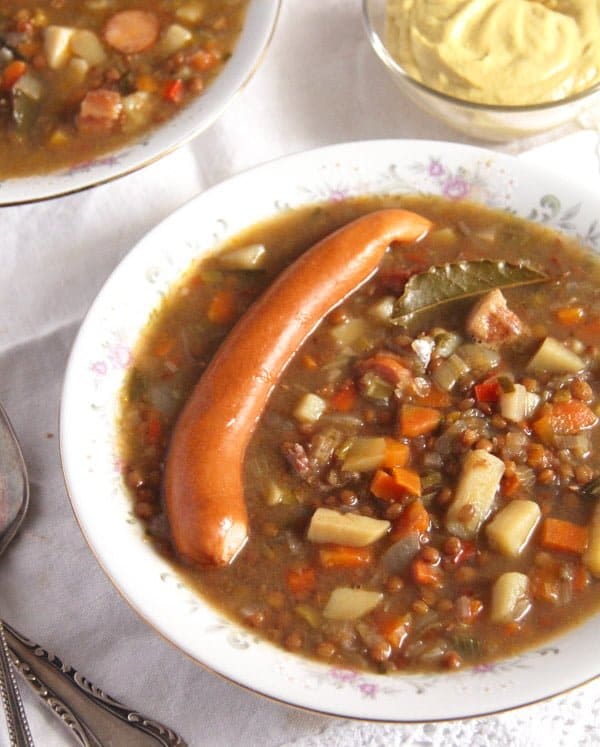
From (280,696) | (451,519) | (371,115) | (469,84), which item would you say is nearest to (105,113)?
(371,115)

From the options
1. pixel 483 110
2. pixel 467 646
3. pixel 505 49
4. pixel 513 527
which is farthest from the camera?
pixel 505 49

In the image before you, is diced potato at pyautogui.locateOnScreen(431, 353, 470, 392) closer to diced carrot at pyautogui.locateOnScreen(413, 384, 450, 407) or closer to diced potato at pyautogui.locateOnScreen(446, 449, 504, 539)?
diced carrot at pyautogui.locateOnScreen(413, 384, 450, 407)

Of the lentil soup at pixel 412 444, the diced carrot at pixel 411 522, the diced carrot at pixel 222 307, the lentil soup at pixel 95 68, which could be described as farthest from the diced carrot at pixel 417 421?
the lentil soup at pixel 95 68

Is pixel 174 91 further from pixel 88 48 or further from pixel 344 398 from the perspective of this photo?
pixel 344 398

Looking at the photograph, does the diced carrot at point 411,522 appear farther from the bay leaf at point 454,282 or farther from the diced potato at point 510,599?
the bay leaf at point 454,282

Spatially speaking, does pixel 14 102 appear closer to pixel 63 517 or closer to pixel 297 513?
pixel 63 517

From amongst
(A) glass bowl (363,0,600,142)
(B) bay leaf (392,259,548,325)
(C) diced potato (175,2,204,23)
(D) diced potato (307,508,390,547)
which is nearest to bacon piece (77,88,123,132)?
(C) diced potato (175,2,204,23)

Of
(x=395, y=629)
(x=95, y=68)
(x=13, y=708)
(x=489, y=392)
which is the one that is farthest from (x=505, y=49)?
(x=13, y=708)
